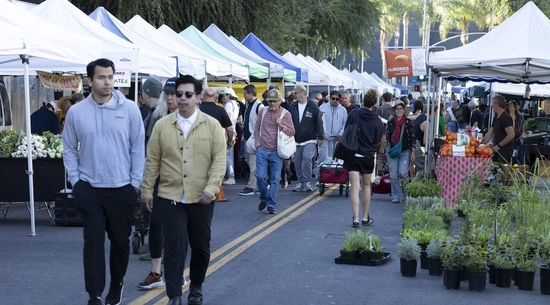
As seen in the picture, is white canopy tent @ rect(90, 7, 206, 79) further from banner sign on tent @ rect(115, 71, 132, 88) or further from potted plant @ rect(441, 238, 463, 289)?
potted plant @ rect(441, 238, 463, 289)

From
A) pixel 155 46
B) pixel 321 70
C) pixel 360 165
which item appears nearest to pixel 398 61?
pixel 321 70

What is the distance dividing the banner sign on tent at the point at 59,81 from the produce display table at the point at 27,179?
5.81 meters

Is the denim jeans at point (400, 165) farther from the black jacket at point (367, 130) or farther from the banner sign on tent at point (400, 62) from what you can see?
the banner sign on tent at point (400, 62)

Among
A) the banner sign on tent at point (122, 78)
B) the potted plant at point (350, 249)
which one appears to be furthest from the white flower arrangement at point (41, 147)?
the potted plant at point (350, 249)

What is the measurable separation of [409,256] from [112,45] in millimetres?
7633

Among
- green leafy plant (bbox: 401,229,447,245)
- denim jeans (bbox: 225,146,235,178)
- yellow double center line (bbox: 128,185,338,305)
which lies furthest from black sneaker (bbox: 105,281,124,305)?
denim jeans (bbox: 225,146,235,178)

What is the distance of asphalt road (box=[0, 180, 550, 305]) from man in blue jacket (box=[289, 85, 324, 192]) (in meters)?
4.40

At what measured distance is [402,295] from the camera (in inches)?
352

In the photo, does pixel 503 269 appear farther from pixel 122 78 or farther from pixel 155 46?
pixel 155 46

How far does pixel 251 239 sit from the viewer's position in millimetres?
12398

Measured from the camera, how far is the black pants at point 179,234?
7766mm

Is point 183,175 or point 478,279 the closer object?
point 183,175

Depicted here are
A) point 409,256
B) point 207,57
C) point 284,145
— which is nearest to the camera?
point 409,256

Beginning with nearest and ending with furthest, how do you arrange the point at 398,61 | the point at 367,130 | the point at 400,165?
the point at 367,130
the point at 400,165
the point at 398,61
